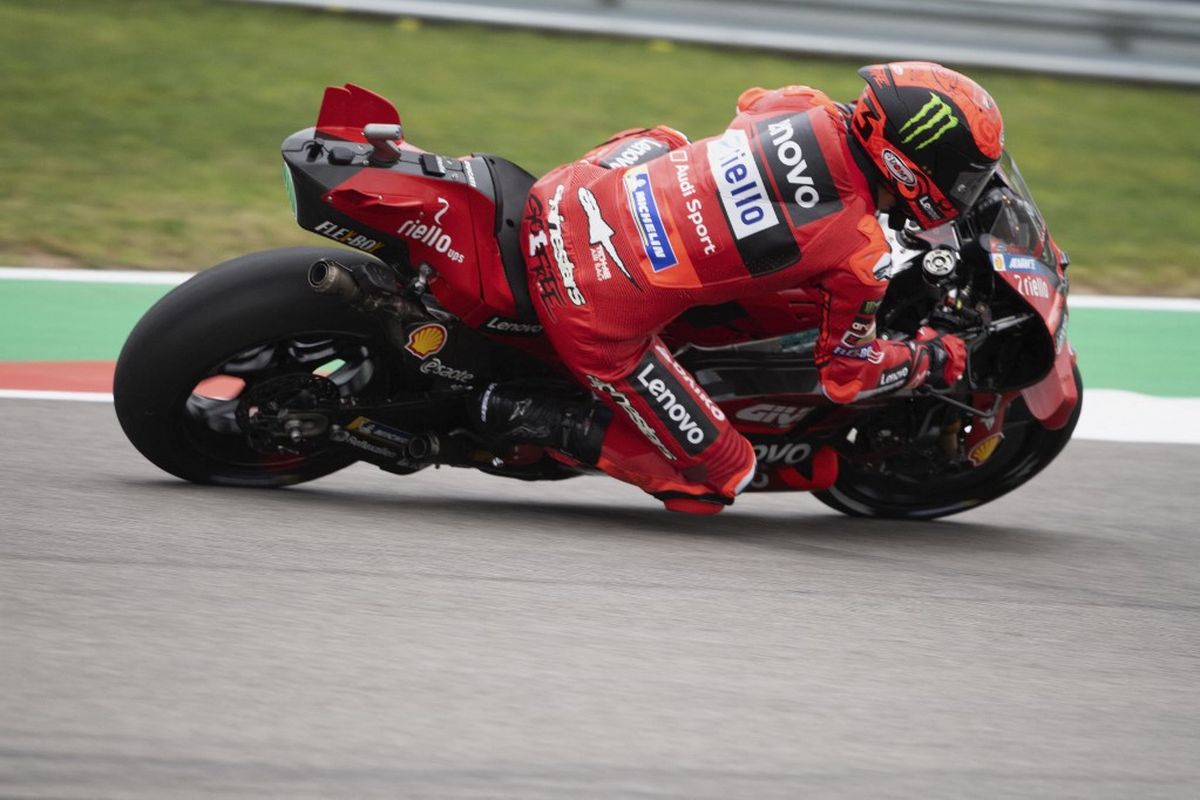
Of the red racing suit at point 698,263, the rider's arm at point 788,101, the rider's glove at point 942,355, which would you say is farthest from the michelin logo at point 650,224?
the rider's glove at point 942,355

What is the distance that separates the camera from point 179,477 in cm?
487

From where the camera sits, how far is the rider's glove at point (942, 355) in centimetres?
469

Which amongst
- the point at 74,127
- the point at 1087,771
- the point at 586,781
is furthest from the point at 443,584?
the point at 74,127

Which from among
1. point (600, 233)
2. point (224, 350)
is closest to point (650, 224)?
point (600, 233)

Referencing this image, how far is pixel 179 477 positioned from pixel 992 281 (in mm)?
2576

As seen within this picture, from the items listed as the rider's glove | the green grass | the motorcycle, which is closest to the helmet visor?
the motorcycle

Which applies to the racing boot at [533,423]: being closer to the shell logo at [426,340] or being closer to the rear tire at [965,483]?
the shell logo at [426,340]

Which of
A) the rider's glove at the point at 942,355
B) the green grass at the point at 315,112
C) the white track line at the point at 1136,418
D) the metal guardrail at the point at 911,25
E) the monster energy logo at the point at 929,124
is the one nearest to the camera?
the monster energy logo at the point at 929,124

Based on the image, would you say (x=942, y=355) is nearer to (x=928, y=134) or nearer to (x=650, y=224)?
(x=928, y=134)

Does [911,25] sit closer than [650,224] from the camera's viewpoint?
No

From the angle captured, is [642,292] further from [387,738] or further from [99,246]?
[99,246]

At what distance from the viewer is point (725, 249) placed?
442 centimetres

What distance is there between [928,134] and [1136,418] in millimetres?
2941

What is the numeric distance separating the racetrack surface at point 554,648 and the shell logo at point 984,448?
28cm
